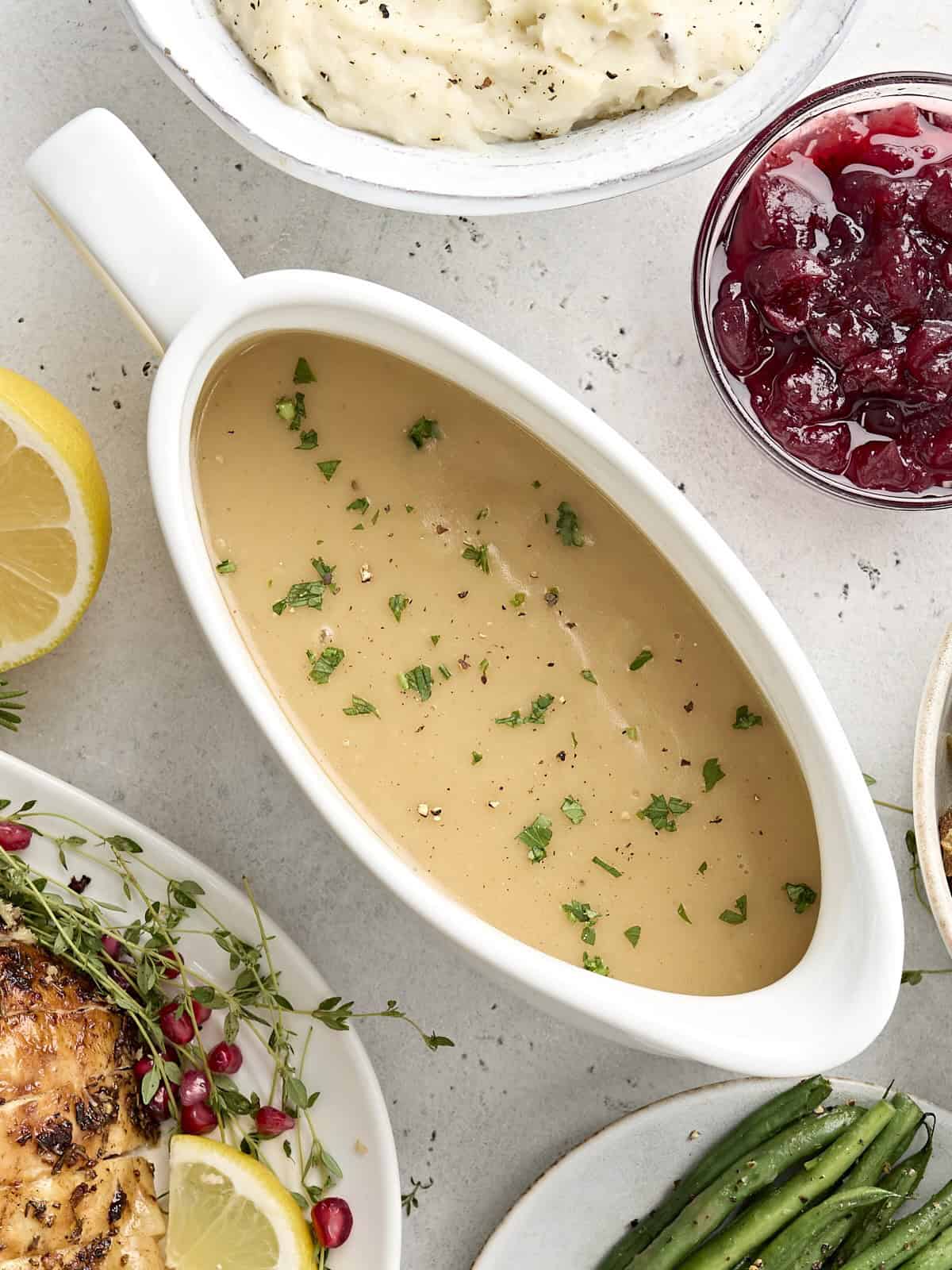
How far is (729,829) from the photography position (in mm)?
1805

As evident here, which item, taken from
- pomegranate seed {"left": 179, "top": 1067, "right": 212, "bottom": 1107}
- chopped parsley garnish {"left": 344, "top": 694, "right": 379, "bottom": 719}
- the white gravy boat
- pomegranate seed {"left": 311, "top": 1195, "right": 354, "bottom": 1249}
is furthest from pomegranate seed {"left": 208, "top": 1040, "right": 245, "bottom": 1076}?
chopped parsley garnish {"left": 344, "top": 694, "right": 379, "bottom": 719}

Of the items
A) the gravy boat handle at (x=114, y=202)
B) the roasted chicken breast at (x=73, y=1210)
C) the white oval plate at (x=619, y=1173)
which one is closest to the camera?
the gravy boat handle at (x=114, y=202)

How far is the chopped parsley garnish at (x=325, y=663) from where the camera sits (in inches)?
70.4

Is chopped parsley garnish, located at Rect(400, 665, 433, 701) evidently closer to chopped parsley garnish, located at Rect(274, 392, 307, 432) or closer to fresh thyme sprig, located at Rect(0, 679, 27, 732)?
chopped parsley garnish, located at Rect(274, 392, 307, 432)

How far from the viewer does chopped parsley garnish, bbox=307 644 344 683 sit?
179 cm

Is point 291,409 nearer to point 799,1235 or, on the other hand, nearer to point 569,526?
point 569,526

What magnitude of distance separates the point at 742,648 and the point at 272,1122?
3.28 ft

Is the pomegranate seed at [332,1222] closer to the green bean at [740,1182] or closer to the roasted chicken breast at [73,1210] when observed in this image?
the roasted chicken breast at [73,1210]

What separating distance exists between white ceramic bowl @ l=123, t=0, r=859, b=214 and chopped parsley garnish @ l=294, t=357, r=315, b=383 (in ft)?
0.79

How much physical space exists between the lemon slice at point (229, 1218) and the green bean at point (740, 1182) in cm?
54

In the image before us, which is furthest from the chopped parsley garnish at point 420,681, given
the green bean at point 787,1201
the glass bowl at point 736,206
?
→ the green bean at point 787,1201

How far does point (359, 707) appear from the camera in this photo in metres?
1.79

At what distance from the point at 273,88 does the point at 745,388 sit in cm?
79

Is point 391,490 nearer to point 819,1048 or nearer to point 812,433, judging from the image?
point 812,433
